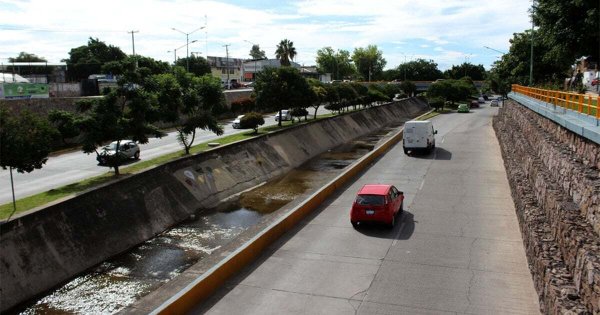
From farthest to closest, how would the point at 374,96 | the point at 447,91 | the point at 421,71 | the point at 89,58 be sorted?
the point at 421,71, the point at 89,58, the point at 447,91, the point at 374,96

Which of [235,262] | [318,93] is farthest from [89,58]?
[235,262]

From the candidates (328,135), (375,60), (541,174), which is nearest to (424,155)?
(328,135)

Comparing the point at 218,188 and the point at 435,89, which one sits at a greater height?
the point at 435,89

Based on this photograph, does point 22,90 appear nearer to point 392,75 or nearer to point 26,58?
point 26,58

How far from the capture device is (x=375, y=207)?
57.9 feet

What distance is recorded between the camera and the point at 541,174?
15.8m

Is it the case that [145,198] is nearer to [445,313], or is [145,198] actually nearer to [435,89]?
[445,313]

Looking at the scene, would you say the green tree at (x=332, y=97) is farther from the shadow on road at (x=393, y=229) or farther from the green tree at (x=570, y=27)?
the shadow on road at (x=393, y=229)

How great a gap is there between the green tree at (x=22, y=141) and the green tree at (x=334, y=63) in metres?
155

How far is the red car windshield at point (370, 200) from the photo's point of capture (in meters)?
17.8

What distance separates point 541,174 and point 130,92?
823 inches

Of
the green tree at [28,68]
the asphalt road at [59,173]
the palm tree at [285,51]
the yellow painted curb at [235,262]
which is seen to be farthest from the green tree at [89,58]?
the yellow painted curb at [235,262]

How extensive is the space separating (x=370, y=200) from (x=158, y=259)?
336 inches

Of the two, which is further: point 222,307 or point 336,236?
point 336,236
